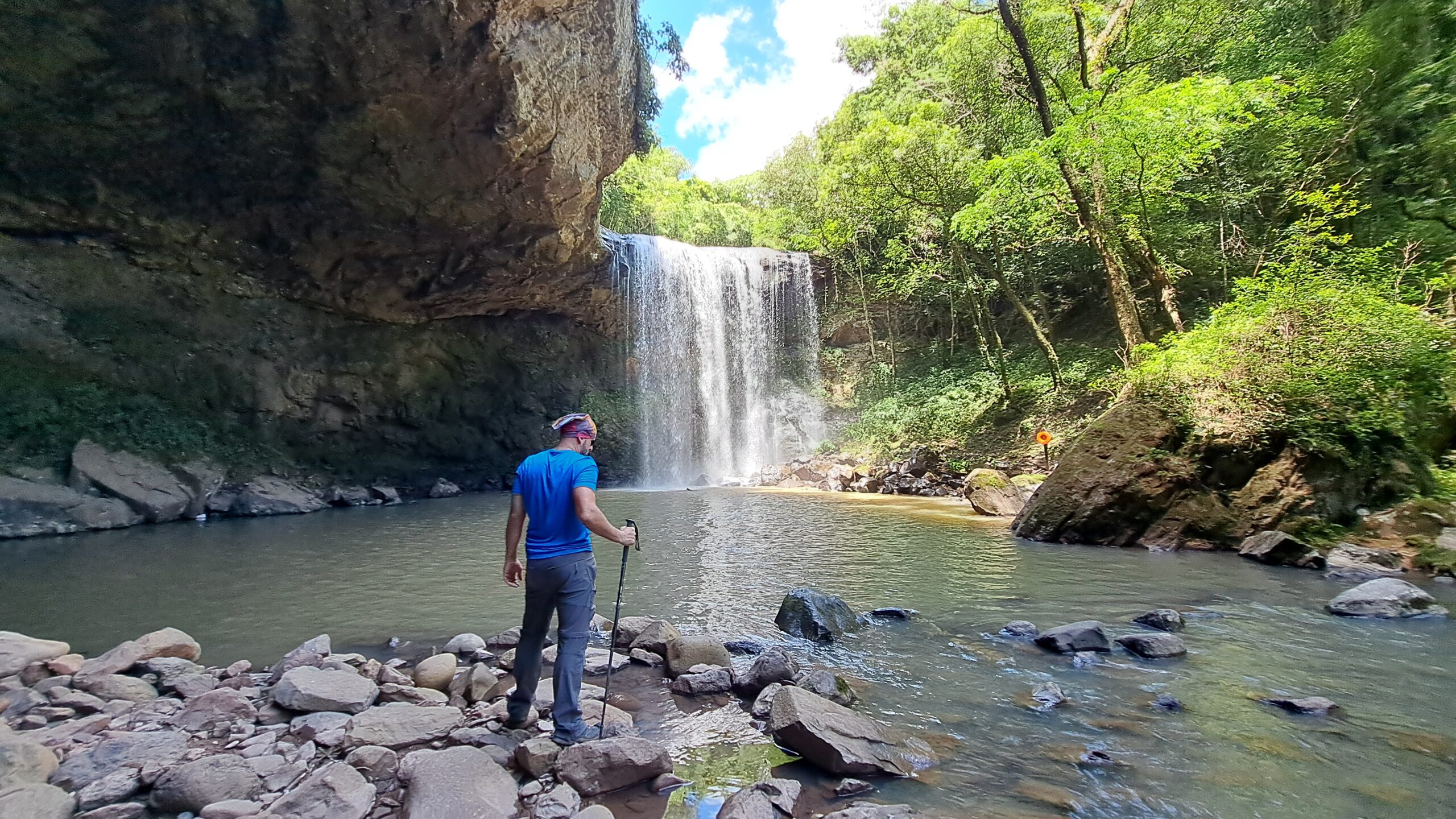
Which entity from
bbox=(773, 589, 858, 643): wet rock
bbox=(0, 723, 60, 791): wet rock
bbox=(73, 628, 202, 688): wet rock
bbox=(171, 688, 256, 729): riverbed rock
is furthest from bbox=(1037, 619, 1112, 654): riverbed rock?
bbox=(73, 628, 202, 688): wet rock

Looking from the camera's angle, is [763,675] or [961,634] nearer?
[763,675]

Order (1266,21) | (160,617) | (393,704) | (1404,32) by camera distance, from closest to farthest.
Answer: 1. (393,704)
2. (160,617)
3. (1404,32)
4. (1266,21)

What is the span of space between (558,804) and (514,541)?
1.30 meters

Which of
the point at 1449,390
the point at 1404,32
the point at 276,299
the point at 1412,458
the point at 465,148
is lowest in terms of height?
the point at 1412,458

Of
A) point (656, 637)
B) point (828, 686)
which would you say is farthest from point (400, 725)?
point (828, 686)

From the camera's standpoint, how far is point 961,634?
484 cm

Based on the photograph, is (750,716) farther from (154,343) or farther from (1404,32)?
(154,343)

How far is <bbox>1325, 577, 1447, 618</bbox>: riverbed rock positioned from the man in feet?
18.8

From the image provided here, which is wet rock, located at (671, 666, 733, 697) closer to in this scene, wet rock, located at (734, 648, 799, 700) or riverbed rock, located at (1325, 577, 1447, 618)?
wet rock, located at (734, 648, 799, 700)

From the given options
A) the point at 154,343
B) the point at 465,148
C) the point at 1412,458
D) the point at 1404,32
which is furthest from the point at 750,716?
the point at 154,343

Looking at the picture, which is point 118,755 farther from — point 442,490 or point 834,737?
point 442,490

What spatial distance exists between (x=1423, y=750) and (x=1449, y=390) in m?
7.52

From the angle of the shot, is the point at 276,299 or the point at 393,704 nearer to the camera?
the point at 393,704

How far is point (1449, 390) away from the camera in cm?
766
